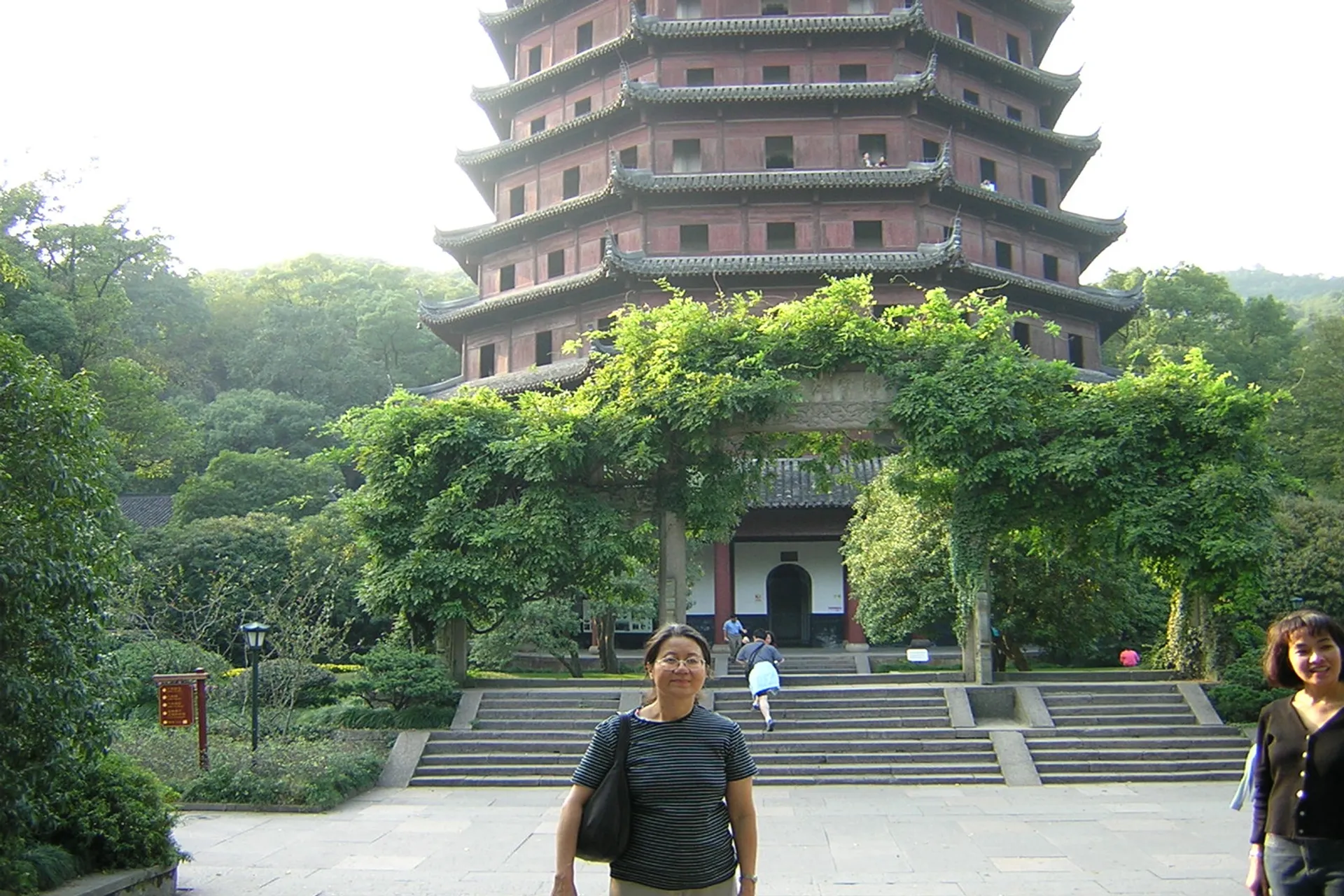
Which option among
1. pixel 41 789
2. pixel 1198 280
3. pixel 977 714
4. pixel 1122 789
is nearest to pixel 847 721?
pixel 977 714

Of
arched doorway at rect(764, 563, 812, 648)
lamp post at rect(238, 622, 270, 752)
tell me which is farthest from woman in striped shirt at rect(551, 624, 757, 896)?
arched doorway at rect(764, 563, 812, 648)

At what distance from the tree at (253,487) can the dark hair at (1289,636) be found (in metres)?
28.7

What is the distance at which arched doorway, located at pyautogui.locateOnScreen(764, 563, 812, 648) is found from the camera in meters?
31.5

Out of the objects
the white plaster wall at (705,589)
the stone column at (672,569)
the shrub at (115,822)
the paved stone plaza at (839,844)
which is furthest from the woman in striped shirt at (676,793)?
the white plaster wall at (705,589)

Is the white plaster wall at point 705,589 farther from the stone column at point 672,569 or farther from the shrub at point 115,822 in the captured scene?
the shrub at point 115,822

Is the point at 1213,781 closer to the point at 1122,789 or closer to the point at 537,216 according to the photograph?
the point at 1122,789

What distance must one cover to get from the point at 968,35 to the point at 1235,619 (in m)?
20.7

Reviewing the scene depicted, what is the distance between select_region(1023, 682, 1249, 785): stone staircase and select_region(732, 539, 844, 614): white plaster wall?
14.2m

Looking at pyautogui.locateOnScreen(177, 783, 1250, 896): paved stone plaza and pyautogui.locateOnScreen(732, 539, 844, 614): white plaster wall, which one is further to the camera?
pyautogui.locateOnScreen(732, 539, 844, 614): white plaster wall

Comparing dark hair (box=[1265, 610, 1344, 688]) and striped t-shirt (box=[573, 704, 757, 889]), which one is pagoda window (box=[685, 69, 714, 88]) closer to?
dark hair (box=[1265, 610, 1344, 688])

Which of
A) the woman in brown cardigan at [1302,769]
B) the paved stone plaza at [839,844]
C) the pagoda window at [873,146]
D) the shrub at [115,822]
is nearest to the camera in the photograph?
the woman in brown cardigan at [1302,769]

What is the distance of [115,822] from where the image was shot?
27.2ft

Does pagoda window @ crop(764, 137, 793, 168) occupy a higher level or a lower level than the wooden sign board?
higher

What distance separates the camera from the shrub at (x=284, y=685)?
49.7 feet
